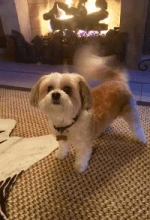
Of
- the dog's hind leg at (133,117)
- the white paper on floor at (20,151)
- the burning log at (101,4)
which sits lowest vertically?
the white paper on floor at (20,151)

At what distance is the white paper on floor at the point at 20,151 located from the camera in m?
1.32

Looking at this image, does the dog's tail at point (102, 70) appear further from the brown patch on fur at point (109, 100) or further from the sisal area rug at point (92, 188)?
the sisal area rug at point (92, 188)

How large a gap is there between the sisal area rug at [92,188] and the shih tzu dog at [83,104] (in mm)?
88

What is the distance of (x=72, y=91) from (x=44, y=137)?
2.21 feet

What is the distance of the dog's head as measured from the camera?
3.10 ft

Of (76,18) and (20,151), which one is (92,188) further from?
(76,18)

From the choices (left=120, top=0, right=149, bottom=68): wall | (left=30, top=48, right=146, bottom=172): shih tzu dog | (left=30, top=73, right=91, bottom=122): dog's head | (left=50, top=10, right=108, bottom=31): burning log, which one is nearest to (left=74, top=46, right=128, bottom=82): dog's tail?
(left=30, top=48, right=146, bottom=172): shih tzu dog

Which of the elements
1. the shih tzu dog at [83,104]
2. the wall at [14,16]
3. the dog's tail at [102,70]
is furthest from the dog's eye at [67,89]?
the wall at [14,16]

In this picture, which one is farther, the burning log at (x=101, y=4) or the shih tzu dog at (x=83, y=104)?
the burning log at (x=101, y=4)

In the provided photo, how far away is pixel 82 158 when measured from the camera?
124 cm

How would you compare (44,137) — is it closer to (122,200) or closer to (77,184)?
(77,184)

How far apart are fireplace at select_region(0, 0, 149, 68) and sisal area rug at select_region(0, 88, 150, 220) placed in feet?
4.95

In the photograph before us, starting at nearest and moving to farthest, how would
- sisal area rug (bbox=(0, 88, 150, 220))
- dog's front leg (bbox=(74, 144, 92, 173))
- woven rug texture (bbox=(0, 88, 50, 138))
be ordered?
sisal area rug (bbox=(0, 88, 150, 220))
dog's front leg (bbox=(74, 144, 92, 173))
woven rug texture (bbox=(0, 88, 50, 138))

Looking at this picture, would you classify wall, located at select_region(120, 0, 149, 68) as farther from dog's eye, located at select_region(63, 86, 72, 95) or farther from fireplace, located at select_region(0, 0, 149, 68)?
dog's eye, located at select_region(63, 86, 72, 95)
